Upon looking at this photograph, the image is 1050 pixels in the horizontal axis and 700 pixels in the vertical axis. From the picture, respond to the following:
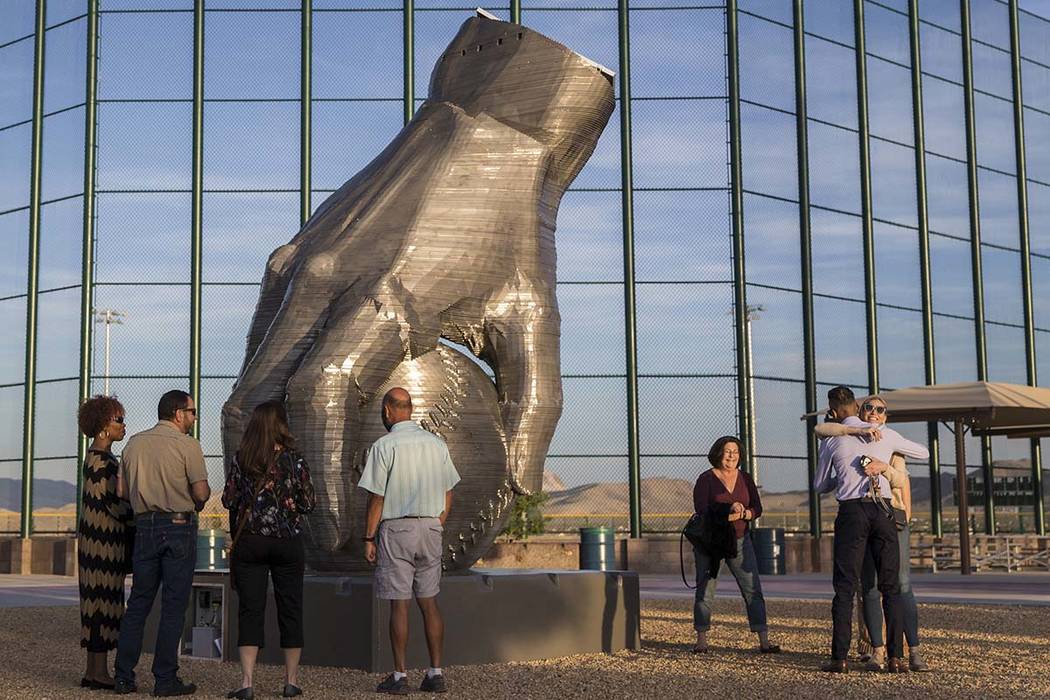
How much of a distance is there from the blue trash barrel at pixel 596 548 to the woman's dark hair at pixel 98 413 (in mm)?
12614

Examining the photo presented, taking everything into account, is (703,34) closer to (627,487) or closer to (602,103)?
(627,487)

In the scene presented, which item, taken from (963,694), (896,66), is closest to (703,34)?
(896,66)

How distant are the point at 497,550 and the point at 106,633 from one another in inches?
552

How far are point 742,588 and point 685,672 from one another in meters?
1.29

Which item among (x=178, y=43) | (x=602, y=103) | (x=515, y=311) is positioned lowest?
(x=515, y=311)

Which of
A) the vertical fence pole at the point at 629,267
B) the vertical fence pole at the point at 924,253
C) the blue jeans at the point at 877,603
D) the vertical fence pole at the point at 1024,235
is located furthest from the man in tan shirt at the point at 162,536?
the vertical fence pole at the point at 1024,235

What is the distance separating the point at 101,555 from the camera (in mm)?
7285

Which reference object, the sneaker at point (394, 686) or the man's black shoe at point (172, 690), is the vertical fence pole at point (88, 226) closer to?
the man's black shoe at point (172, 690)

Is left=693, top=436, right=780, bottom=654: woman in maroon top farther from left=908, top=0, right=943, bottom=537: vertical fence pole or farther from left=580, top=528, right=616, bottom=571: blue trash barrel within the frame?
left=908, top=0, right=943, bottom=537: vertical fence pole

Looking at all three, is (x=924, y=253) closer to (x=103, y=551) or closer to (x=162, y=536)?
(x=103, y=551)

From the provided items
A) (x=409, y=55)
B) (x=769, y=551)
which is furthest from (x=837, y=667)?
(x=409, y=55)

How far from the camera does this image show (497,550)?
69.2 feet

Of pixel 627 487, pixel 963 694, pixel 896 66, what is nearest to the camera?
pixel 963 694

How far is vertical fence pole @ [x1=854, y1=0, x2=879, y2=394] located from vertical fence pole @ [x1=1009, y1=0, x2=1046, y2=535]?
171 inches
